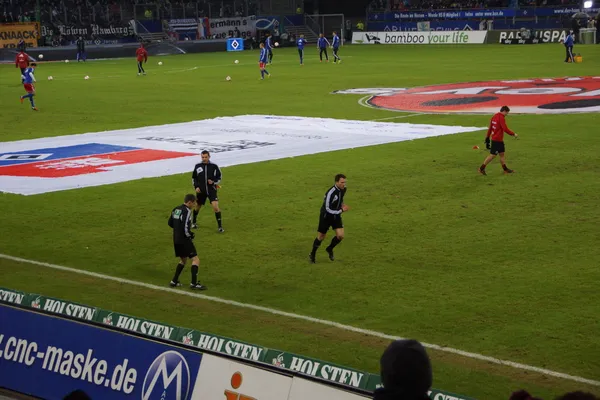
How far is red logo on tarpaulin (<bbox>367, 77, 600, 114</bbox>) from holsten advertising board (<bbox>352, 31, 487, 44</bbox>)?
39454mm

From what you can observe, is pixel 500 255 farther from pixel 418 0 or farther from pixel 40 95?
pixel 418 0

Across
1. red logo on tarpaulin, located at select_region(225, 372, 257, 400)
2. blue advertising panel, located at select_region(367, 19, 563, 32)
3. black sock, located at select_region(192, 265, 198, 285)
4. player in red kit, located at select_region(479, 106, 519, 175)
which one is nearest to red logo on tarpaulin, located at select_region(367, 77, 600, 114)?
player in red kit, located at select_region(479, 106, 519, 175)

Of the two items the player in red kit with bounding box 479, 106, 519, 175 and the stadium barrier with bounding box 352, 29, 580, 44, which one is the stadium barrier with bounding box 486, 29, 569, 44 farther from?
the player in red kit with bounding box 479, 106, 519, 175

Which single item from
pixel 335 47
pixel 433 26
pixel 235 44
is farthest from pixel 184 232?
pixel 433 26

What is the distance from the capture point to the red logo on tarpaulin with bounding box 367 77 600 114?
38594 mm

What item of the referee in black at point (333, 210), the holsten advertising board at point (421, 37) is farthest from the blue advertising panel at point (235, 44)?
the referee in black at point (333, 210)

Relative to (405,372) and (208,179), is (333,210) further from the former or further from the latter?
(405,372)

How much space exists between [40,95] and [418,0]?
197ft

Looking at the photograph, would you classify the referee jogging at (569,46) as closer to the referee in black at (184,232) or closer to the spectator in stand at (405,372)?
the referee in black at (184,232)

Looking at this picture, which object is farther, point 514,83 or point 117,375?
point 514,83

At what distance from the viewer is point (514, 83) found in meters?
47.1

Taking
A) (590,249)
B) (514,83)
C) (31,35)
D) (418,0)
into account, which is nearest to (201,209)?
(590,249)

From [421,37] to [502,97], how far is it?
48530 mm

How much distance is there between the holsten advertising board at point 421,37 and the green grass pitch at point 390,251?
171 ft
